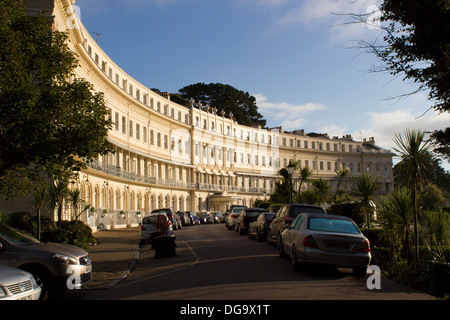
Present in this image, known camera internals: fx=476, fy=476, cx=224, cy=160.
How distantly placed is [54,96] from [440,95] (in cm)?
1084

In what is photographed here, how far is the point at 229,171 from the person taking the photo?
3290 inches

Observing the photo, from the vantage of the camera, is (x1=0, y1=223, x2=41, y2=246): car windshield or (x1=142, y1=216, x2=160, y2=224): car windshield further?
(x1=142, y1=216, x2=160, y2=224): car windshield

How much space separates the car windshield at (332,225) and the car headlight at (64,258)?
582 centimetres

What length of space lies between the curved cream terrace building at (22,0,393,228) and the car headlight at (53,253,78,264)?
23325 mm

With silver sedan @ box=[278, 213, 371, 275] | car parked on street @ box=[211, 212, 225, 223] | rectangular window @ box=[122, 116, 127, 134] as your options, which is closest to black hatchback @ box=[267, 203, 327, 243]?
silver sedan @ box=[278, 213, 371, 275]

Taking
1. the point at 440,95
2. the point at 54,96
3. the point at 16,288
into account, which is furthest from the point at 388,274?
the point at 54,96

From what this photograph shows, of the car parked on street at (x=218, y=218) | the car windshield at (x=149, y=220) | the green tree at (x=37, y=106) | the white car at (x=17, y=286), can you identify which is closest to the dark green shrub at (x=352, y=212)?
the car windshield at (x=149, y=220)

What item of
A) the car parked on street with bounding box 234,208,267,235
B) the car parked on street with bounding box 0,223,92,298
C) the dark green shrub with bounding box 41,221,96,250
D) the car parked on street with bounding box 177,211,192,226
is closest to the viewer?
the car parked on street with bounding box 0,223,92,298

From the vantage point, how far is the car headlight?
9759 millimetres

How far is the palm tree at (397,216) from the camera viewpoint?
13.7 metres

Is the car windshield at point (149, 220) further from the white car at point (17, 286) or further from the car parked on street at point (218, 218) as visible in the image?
the car parked on street at point (218, 218)

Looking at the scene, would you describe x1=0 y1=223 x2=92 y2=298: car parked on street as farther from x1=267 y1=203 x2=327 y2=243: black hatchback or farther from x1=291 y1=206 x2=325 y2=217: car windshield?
x1=291 y1=206 x2=325 y2=217: car windshield
